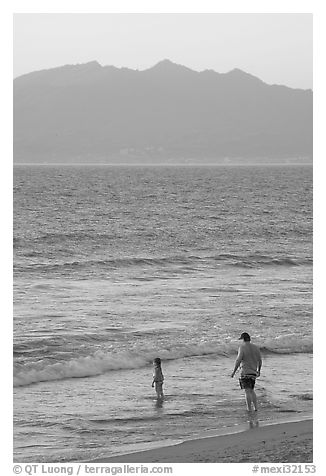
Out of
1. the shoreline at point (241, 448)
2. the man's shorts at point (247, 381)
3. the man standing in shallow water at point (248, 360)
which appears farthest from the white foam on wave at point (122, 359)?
the shoreline at point (241, 448)

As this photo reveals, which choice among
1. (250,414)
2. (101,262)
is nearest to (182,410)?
(250,414)

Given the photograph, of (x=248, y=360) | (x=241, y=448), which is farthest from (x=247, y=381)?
(x=241, y=448)

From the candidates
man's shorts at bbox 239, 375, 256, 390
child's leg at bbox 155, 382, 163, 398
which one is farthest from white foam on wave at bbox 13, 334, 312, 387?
man's shorts at bbox 239, 375, 256, 390

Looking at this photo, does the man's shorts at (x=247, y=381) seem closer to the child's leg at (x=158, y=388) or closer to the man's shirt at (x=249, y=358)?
the man's shirt at (x=249, y=358)

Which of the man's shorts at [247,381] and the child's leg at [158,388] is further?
the child's leg at [158,388]

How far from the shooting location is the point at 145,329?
84.2ft

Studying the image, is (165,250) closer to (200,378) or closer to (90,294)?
(90,294)

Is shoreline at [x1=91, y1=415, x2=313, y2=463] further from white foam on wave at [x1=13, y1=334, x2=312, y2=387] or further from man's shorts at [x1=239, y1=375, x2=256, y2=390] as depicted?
white foam on wave at [x1=13, y1=334, x2=312, y2=387]

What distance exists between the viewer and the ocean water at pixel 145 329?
16.1 m

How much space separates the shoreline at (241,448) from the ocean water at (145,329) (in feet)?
1.99

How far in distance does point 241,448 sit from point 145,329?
12.6 metres

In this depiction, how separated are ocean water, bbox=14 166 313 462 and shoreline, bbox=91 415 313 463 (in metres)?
0.61

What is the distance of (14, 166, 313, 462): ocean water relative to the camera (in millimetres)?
16062
